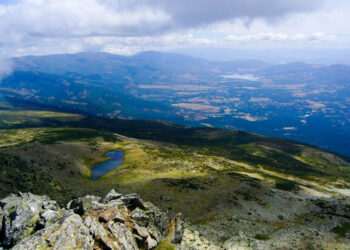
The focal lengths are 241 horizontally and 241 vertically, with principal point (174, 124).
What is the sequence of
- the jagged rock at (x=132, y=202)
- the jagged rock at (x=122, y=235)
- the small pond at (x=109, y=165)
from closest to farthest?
the jagged rock at (x=122, y=235) < the jagged rock at (x=132, y=202) < the small pond at (x=109, y=165)

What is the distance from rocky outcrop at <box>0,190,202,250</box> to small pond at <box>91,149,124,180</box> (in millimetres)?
54309

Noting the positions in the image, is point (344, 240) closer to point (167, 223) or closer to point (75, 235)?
point (167, 223)

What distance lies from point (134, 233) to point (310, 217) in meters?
45.7

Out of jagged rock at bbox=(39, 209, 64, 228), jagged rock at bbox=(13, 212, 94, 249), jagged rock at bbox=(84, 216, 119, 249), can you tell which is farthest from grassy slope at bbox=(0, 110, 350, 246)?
jagged rock at bbox=(13, 212, 94, 249)

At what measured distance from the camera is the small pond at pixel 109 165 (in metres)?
84.1

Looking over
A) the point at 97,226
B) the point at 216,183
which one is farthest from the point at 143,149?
the point at 97,226

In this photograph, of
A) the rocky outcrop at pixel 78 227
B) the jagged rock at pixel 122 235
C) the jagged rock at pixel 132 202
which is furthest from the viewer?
the jagged rock at pixel 132 202

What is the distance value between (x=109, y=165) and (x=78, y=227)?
7542cm

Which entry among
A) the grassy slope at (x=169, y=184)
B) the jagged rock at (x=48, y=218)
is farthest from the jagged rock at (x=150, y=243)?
the grassy slope at (x=169, y=184)

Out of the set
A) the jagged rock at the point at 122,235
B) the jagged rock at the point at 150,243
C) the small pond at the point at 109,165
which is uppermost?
the jagged rock at the point at 122,235

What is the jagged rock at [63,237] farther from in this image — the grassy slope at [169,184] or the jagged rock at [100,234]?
the grassy slope at [169,184]

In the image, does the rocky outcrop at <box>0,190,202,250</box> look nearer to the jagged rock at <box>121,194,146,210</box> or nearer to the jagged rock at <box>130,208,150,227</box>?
the jagged rock at <box>130,208,150,227</box>

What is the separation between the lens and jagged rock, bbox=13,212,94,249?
19.3 metres

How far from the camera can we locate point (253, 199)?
61531 millimetres
